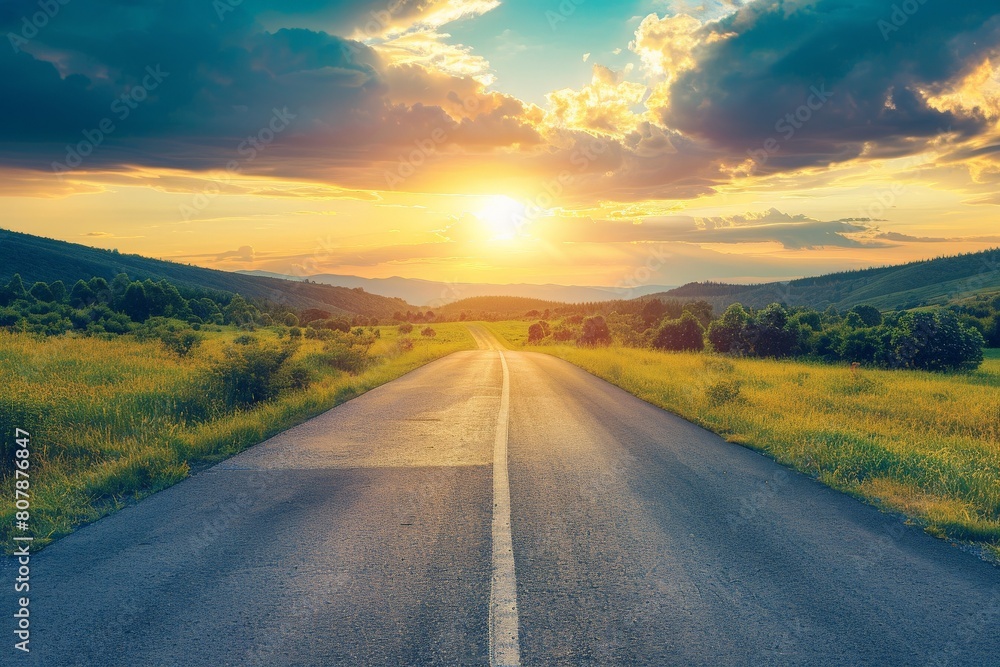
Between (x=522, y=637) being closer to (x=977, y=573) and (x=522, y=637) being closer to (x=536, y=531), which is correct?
(x=536, y=531)

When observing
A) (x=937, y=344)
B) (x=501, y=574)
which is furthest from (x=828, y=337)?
(x=501, y=574)

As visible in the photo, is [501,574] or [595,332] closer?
[501,574]

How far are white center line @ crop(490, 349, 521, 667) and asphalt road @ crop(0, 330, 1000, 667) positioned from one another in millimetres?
22

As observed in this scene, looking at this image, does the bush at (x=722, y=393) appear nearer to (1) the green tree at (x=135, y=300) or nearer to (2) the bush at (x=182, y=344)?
(2) the bush at (x=182, y=344)

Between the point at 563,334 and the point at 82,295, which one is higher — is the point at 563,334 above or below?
below

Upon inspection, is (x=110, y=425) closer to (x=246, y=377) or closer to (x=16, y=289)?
(x=246, y=377)

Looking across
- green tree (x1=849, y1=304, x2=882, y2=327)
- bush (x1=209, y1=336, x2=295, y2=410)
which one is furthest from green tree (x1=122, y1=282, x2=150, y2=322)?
green tree (x1=849, y1=304, x2=882, y2=327)

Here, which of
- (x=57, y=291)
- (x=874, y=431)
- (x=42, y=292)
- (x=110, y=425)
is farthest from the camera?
(x=57, y=291)

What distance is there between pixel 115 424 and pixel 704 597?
1049 cm

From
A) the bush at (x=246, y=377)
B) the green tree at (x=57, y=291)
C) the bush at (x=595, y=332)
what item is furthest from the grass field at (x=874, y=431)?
the green tree at (x=57, y=291)

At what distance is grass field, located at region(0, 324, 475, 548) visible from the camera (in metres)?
6.68

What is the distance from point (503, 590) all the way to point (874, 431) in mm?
10573

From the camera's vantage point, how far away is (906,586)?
4.47 meters

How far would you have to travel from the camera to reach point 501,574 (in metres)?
4.44
